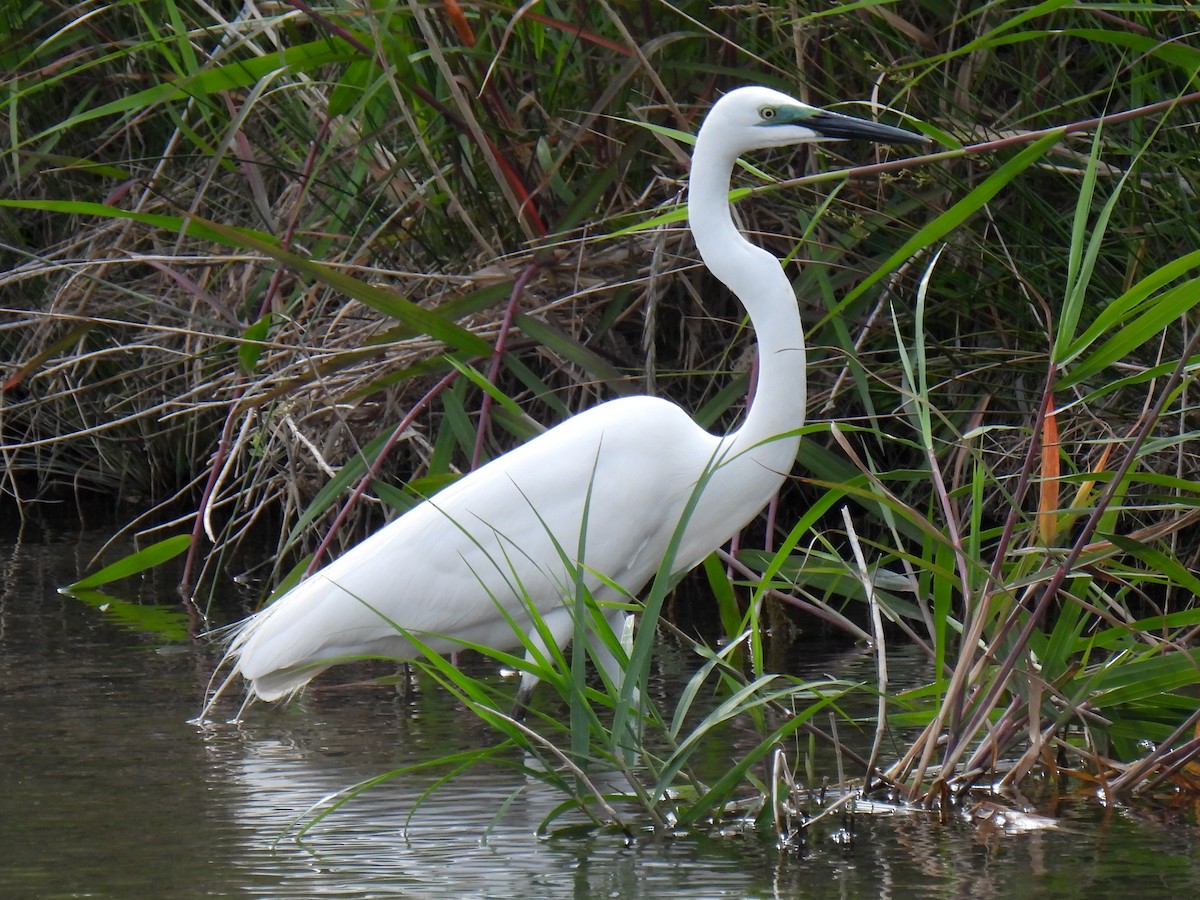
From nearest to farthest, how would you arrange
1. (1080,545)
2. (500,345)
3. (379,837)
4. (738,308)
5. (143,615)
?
(1080,545) < (379,837) < (500,345) < (738,308) < (143,615)

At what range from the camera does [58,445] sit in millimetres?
6398

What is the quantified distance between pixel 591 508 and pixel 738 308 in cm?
131

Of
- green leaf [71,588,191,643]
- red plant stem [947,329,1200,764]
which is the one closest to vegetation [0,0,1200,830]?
red plant stem [947,329,1200,764]

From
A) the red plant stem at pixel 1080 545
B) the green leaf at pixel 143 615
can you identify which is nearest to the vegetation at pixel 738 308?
the red plant stem at pixel 1080 545

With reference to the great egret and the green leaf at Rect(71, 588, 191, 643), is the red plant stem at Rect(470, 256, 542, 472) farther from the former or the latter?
the green leaf at Rect(71, 588, 191, 643)

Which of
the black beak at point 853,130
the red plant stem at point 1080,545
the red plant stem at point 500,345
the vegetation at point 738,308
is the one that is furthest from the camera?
the red plant stem at point 500,345

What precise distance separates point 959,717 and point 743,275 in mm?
1008

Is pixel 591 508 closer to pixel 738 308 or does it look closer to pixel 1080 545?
pixel 1080 545

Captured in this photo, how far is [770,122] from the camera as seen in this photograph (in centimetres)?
321

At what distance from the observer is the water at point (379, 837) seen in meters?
2.30

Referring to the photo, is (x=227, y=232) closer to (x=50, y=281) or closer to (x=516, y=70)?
(x=516, y=70)

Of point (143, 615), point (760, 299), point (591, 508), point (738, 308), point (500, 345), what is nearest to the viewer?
point (760, 299)

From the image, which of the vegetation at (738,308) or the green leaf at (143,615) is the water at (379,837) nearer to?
the vegetation at (738,308)

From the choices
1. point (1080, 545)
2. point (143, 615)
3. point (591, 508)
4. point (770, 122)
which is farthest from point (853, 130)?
point (143, 615)
